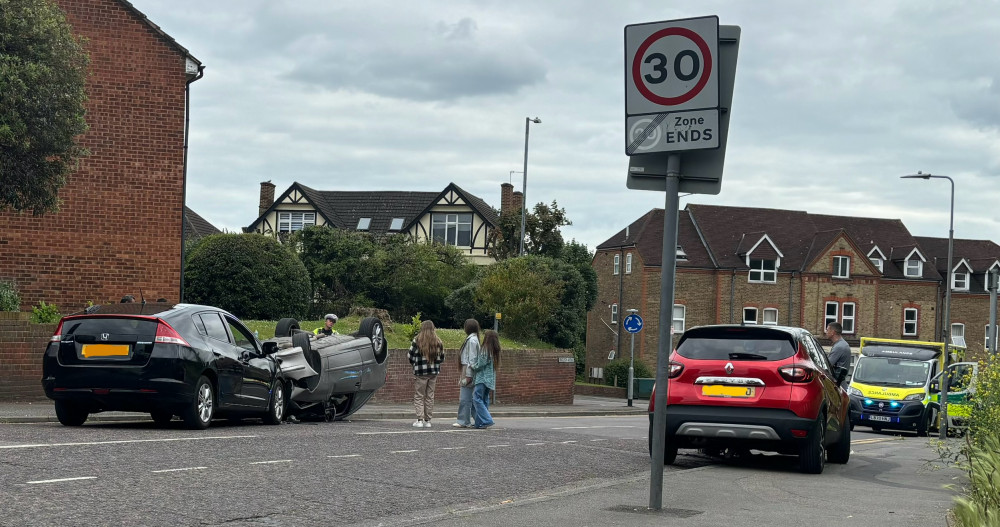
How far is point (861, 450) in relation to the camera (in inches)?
687

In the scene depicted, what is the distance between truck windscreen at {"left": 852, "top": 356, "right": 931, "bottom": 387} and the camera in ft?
93.8

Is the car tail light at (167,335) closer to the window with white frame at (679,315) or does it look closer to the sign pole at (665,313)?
the sign pole at (665,313)

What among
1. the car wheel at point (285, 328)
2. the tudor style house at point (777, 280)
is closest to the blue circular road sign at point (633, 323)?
the car wheel at point (285, 328)

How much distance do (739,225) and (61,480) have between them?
64032 millimetres

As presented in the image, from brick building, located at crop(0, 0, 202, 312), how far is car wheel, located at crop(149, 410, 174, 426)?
10626 mm

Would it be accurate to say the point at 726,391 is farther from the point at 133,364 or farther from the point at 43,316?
the point at 43,316

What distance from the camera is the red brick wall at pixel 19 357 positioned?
746 inches

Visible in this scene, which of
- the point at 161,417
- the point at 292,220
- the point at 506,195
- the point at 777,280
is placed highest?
the point at 506,195

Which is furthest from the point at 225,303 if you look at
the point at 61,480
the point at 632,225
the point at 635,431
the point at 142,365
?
the point at 632,225

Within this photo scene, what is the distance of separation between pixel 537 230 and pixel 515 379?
2275 cm

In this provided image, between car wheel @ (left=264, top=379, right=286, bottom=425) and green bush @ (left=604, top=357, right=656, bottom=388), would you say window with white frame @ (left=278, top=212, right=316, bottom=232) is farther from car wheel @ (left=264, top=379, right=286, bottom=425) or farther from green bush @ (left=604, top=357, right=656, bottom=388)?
car wheel @ (left=264, top=379, right=286, bottom=425)

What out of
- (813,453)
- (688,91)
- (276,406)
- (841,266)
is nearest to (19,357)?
(276,406)

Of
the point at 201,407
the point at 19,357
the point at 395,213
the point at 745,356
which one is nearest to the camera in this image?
the point at 745,356

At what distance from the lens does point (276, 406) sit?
16031 mm
